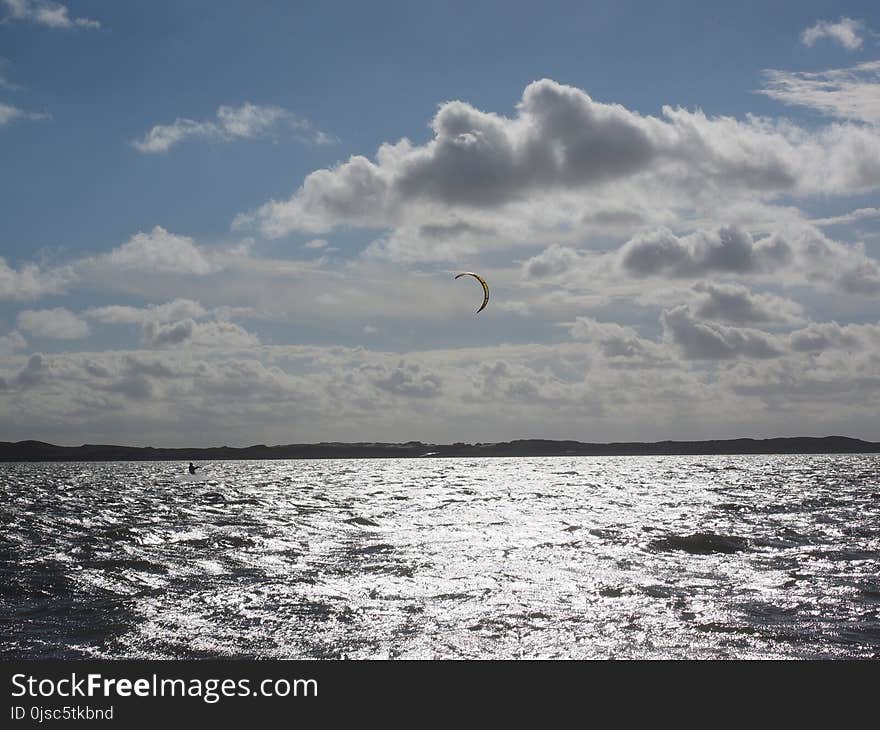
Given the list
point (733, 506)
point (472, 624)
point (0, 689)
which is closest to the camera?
point (0, 689)

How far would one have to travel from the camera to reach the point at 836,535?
124 feet

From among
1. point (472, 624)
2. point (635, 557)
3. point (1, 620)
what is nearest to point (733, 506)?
point (635, 557)

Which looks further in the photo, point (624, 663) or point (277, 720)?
point (624, 663)

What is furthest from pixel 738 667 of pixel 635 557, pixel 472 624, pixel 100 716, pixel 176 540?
pixel 176 540

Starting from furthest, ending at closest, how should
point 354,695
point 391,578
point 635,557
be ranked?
1. point 635,557
2. point 391,578
3. point 354,695

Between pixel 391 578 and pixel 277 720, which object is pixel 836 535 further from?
pixel 277 720

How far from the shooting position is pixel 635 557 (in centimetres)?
3066

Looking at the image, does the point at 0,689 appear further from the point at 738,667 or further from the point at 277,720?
the point at 738,667

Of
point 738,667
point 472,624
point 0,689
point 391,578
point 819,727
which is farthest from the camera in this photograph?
point 391,578

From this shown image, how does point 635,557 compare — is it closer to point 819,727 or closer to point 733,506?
point 819,727

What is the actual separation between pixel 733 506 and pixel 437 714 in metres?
52.6

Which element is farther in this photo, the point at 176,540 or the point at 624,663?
the point at 176,540

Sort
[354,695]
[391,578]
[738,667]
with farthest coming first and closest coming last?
[391,578]
[738,667]
[354,695]

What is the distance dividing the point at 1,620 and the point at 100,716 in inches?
384
